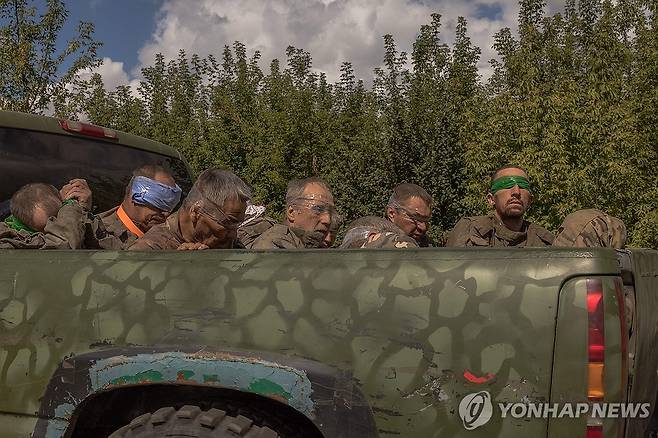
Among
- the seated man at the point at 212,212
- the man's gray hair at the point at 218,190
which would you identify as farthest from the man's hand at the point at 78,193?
the man's gray hair at the point at 218,190

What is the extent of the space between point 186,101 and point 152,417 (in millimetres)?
23905

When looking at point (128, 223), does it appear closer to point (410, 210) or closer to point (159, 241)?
point (159, 241)

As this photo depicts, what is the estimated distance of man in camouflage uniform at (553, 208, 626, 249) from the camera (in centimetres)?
321

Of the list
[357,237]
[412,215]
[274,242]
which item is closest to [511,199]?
[412,215]

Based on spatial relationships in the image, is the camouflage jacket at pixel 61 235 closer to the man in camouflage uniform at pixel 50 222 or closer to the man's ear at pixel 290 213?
the man in camouflage uniform at pixel 50 222

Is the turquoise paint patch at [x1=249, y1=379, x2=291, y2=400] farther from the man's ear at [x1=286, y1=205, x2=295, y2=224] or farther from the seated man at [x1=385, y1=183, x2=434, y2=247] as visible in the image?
the seated man at [x1=385, y1=183, x2=434, y2=247]

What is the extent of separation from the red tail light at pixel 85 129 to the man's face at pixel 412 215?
1908 millimetres

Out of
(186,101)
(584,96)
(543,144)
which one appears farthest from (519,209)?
(186,101)

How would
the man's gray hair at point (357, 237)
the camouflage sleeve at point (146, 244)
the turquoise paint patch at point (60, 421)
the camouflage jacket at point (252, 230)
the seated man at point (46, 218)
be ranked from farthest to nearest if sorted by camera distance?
the camouflage jacket at point (252, 230) → the man's gray hair at point (357, 237) → the seated man at point (46, 218) → the camouflage sleeve at point (146, 244) → the turquoise paint patch at point (60, 421)

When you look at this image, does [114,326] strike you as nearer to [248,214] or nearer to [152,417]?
[152,417]

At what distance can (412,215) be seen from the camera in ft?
13.6

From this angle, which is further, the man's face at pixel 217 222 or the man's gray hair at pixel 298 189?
the man's gray hair at pixel 298 189

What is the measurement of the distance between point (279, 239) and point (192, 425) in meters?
1.39

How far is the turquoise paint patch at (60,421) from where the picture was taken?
7.72ft
